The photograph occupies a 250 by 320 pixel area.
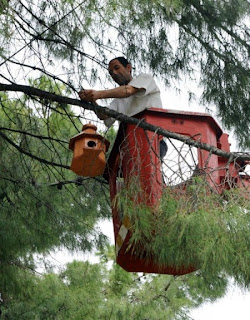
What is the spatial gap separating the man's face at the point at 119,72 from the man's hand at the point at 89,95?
281 millimetres

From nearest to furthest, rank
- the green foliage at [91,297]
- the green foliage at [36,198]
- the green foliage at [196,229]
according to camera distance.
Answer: the green foliage at [196,229] → the green foliage at [36,198] → the green foliage at [91,297]

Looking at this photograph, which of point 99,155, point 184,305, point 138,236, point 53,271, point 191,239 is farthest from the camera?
point 184,305

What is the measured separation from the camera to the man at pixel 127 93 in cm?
412

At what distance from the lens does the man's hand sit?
4109mm

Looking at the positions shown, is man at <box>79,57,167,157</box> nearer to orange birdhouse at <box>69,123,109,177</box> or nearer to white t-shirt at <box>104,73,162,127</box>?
white t-shirt at <box>104,73,162,127</box>

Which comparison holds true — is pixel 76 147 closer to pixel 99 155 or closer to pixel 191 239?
pixel 99 155

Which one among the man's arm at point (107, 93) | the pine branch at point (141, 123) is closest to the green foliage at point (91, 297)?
the pine branch at point (141, 123)

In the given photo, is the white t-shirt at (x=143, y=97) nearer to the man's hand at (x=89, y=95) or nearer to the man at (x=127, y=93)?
the man at (x=127, y=93)

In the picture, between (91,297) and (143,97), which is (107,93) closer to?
(143,97)

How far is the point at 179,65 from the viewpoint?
5277 mm

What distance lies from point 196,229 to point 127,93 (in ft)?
3.21

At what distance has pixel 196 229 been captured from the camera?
336 cm

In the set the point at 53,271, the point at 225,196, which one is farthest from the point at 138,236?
the point at 53,271

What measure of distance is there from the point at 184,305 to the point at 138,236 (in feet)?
15.9
